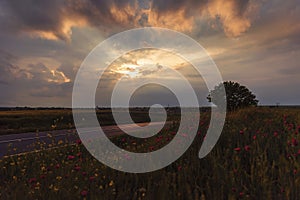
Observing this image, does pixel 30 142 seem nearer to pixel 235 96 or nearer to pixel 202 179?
pixel 202 179

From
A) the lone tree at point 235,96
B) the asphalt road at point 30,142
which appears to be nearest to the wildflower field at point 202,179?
the asphalt road at point 30,142

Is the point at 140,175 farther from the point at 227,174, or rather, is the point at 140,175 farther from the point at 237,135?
the point at 237,135

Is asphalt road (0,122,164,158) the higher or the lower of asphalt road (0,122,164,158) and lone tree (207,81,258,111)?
the lower

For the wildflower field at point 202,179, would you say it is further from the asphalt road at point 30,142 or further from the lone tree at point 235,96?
the lone tree at point 235,96

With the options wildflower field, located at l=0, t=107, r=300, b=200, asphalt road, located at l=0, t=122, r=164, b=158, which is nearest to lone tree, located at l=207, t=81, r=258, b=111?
asphalt road, located at l=0, t=122, r=164, b=158

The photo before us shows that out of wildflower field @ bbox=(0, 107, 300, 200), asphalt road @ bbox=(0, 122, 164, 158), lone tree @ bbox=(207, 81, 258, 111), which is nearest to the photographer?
wildflower field @ bbox=(0, 107, 300, 200)

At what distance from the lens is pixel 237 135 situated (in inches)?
237

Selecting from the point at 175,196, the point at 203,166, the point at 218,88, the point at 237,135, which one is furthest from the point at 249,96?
the point at 175,196

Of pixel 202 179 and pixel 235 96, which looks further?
pixel 235 96

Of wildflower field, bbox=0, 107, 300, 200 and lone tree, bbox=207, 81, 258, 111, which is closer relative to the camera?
wildflower field, bbox=0, 107, 300, 200

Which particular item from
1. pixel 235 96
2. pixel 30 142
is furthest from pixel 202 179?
pixel 235 96

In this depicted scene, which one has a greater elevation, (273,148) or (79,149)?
(273,148)

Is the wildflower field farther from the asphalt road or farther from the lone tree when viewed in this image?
the lone tree

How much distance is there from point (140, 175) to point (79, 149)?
5061 mm
